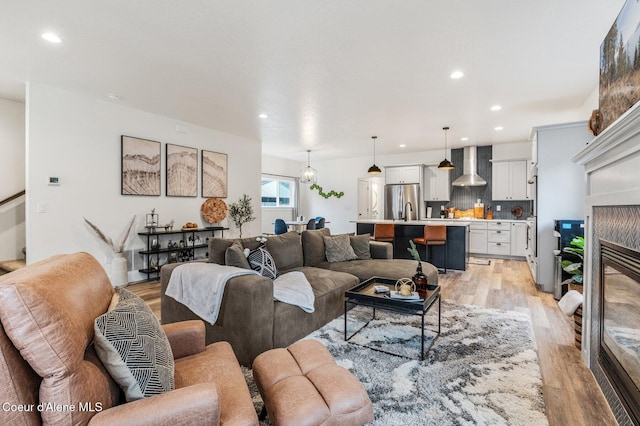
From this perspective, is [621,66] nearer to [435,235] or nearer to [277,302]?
[277,302]

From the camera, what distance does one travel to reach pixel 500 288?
181 inches

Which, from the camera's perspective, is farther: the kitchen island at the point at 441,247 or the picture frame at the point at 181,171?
the kitchen island at the point at 441,247

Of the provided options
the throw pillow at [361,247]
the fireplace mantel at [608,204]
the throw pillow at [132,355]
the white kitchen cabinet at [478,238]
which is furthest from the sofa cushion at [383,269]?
the white kitchen cabinet at [478,238]

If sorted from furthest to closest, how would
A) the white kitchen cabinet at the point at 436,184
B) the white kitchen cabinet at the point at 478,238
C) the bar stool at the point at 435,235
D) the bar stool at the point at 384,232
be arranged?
the white kitchen cabinet at the point at 436,184, the white kitchen cabinet at the point at 478,238, the bar stool at the point at 384,232, the bar stool at the point at 435,235

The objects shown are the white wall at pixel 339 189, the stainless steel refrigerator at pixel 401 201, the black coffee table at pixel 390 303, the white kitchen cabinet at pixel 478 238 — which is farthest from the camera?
the white wall at pixel 339 189

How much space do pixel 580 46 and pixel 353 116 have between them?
9.64 feet

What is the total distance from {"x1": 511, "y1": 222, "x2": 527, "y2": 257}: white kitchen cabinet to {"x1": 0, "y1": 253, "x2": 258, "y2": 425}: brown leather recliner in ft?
24.0

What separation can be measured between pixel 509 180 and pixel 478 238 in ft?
4.91

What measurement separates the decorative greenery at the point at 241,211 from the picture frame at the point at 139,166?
151 cm

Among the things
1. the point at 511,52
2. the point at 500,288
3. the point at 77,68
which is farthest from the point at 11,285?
the point at 500,288

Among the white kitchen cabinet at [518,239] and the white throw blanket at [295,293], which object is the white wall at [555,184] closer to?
the white kitchen cabinet at [518,239]

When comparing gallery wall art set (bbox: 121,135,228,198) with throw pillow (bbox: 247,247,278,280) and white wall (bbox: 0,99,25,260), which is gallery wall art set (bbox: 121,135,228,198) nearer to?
white wall (bbox: 0,99,25,260)

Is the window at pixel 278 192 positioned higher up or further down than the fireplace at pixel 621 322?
higher up

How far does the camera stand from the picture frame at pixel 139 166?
477cm
